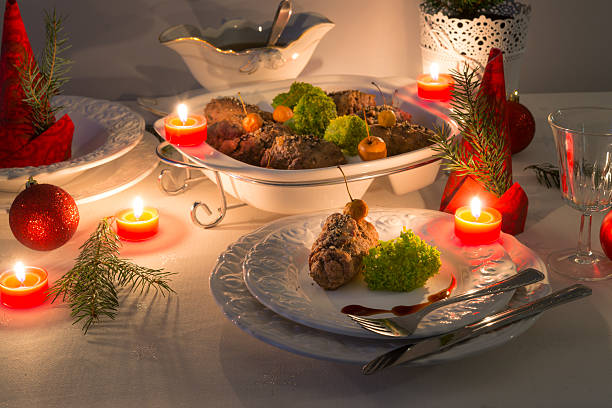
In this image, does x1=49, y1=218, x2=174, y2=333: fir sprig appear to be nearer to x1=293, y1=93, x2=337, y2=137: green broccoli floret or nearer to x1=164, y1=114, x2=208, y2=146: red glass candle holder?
x1=164, y1=114, x2=208, y2=146: red glass candle holder

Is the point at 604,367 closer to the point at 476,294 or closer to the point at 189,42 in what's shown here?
the point at 476,294

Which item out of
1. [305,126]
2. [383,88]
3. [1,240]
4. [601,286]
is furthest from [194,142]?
[601,286]

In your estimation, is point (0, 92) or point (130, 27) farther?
point (130, 27)

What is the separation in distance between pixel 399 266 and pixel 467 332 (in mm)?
121

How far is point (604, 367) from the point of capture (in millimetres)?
688

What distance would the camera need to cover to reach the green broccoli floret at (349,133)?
104cm

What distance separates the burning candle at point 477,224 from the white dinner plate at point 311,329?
4cm


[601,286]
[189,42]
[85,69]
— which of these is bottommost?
[601,286]

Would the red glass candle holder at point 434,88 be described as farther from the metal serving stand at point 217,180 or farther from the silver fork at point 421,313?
the silver fork at point 421,313

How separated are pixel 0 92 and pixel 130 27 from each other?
2.16 feet

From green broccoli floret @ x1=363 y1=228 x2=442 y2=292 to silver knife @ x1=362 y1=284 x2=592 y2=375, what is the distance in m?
0.10

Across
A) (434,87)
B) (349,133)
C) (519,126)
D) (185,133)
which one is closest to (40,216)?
(185,133)

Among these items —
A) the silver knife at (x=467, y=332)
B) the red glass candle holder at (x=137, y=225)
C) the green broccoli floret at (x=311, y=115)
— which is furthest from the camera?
the green broccoli floret at (x=311, y=115)

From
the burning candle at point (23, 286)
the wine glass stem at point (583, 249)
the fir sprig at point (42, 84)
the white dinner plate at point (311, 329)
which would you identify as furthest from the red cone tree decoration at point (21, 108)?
the wine glass stem at point (583, 249)
